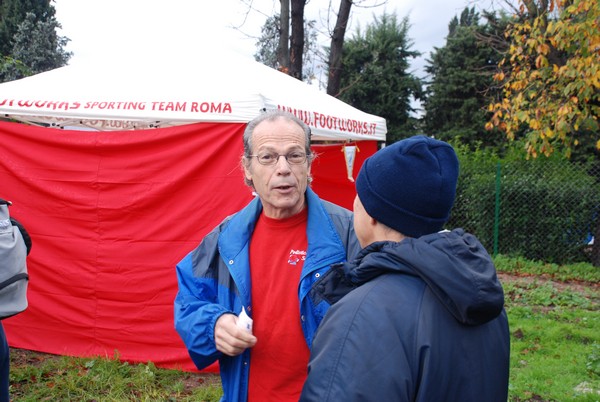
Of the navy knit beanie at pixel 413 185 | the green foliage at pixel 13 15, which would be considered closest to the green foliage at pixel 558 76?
the navy knit beanie at pixel 413 185

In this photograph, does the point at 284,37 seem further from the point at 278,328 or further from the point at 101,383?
the point at 278,328

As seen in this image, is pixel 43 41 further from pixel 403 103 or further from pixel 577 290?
pixel 577 290

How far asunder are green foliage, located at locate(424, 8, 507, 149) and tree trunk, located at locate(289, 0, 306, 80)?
14195 millimetres

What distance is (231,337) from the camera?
5.85 ft

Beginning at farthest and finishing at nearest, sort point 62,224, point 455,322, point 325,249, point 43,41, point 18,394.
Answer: point 43,41 → point 62,224 → point 18,394 → point 325,249 → point 455,322

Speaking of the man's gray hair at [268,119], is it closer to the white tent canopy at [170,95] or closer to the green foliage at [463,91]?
the white tent canopy at [170,95]

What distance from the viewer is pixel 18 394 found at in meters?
4.20

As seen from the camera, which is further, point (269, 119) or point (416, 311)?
point (269, 119)

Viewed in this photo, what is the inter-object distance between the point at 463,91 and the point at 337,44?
14565 mm

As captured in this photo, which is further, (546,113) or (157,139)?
(546,113)

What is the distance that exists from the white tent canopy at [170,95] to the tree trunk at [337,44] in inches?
206

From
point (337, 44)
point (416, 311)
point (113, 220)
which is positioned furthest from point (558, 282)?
point (416, 311)

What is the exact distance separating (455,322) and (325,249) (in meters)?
0.88

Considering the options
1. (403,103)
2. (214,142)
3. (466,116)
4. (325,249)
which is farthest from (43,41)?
(325,249)
